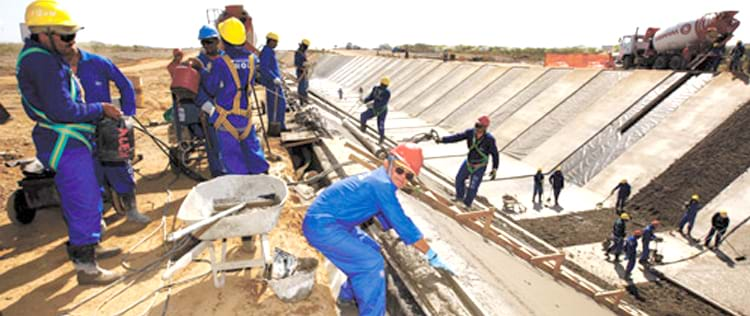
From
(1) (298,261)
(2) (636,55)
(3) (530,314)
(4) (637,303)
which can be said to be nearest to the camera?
(1) (298,261)

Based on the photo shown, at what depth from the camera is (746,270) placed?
7.08 m

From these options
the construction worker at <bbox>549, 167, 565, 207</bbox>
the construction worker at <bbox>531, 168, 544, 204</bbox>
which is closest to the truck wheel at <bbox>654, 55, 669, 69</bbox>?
the construction worker at <bbox>549, 167, 565, 207</bbox>

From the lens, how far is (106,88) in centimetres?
404

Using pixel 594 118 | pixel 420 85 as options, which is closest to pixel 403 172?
pixel 594 118

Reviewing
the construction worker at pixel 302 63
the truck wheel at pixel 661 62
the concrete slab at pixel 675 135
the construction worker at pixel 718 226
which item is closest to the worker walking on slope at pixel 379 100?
the construction worker at pixel 302 63

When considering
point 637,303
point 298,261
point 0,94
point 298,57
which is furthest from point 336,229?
point 0,94

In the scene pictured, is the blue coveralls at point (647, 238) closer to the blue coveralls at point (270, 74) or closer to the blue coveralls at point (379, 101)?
the blue coveralls at point (379, 101)

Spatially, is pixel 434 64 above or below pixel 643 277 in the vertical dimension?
above

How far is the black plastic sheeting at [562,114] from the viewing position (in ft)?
41.6

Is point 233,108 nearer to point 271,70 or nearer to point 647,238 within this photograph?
point 271,70

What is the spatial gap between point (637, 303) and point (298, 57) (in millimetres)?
10300

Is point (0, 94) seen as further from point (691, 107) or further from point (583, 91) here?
point (691, 107)

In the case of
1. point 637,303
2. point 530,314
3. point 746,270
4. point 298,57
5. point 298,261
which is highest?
point 298,57

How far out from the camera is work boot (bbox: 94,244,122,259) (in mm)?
3555
